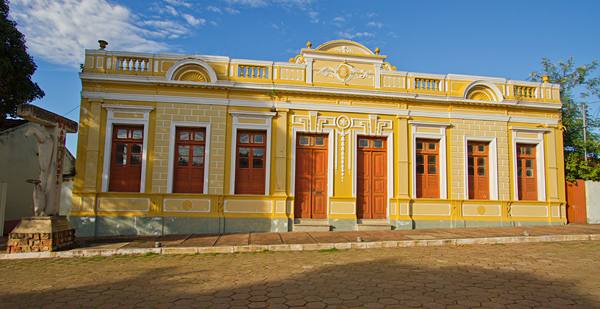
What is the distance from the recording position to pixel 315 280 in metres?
5.36

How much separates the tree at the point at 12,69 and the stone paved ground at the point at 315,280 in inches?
288

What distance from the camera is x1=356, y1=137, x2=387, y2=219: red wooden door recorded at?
459 inches

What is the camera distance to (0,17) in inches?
448

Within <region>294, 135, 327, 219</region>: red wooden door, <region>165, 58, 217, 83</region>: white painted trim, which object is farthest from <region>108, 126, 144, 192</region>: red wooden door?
<region>294, 135, 327, 219</region>: red wooden door

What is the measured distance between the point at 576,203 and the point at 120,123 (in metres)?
15.1

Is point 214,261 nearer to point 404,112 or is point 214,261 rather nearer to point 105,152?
point 105,152

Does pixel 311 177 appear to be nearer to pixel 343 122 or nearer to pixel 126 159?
pixel 343 122

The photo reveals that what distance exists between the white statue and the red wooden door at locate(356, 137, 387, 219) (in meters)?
8.02

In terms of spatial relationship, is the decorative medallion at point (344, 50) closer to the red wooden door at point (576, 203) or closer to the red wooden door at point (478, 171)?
the red wooden door at point (478, 171)

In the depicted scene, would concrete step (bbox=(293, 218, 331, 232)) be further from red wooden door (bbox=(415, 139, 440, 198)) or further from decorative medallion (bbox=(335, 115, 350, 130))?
red wooden door (bbox=(415, 139, 440, 198))

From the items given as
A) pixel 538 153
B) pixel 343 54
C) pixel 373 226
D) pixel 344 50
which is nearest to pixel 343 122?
pixel 343 54

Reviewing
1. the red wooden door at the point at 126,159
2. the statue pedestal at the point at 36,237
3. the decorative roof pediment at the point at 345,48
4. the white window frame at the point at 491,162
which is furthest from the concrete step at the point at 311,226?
the statue pedestal at the point at 36,237

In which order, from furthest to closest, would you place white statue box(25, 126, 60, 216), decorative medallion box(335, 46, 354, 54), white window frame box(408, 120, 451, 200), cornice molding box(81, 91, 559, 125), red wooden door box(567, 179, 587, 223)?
red wooden door box(567, 179, 587, 223) < decorative medallion box(335, 46, 354, 54) < white window frame box(408, 120, 451, 200) < cornice molding box(81, 91, 559, 125) < white statue box(25, 126, 60, 216)

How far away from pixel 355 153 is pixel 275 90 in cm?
314
